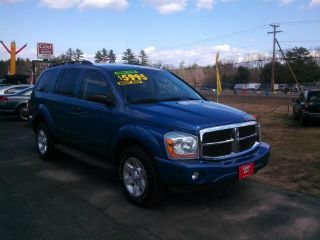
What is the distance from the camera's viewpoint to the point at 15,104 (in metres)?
16.4

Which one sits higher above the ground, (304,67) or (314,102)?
(304,67)

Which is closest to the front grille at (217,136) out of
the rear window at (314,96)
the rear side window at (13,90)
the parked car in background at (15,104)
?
the rear window at (314,96)

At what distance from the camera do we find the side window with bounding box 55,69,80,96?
7.12 metres

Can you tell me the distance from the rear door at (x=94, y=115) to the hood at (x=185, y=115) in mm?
556

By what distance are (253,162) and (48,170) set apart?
3977 millimetres

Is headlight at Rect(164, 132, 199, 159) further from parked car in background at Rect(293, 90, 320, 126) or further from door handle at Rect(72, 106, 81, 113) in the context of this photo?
parked car in background at Rect(293, 90, 320, 126)

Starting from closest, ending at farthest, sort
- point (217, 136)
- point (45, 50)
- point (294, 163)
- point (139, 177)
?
point (217, 136)
point (139, 177)
point (294, 163)
point (45, 50)

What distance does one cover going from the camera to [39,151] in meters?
8.52

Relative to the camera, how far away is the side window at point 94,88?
6.12 m

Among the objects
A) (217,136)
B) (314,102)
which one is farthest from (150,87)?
(314,102)

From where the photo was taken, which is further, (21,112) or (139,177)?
(21,112)

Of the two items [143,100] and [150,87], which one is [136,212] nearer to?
[143,100]

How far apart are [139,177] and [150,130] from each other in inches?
27.4

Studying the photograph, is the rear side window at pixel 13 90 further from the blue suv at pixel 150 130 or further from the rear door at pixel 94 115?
the rear door at pixel 94 115
